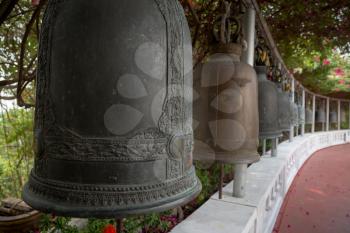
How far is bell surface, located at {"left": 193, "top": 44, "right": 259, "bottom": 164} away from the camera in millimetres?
1388

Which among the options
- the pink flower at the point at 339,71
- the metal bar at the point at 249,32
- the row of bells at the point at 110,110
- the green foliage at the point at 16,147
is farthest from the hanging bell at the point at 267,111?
the pink flower at the point at 339,71

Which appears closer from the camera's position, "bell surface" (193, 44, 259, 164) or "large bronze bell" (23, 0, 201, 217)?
"large bronze bell" (23, 0, 201, 217)

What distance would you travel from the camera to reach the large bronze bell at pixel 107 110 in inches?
26.7

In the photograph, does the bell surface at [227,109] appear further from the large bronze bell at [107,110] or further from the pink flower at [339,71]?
the pink flower at [339,71]

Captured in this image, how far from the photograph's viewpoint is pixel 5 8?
1206 mm

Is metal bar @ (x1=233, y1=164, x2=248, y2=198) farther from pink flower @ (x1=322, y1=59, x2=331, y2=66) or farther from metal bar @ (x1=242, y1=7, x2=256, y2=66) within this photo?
pink flower @ (x1=322, y1=59, x2=331, y2=66)

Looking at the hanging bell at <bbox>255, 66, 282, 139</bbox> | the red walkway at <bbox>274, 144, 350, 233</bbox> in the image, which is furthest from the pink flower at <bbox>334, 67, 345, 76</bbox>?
the hanging bell at <bbox>255, 66, 282, 139</bbox>

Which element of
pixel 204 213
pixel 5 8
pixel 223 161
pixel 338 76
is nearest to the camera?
pixel 5 8

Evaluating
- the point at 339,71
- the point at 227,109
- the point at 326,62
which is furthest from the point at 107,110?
the point at 339,71

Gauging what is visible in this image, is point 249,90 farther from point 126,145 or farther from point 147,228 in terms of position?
point 147,228

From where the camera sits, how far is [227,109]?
4.59 feet

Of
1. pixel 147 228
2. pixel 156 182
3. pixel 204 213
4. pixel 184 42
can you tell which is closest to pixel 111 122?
pixel 156 182

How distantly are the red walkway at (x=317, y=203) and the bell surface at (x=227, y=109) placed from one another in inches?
76.7

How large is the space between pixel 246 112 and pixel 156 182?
830mm
